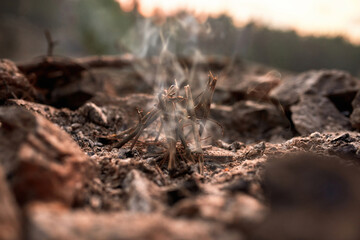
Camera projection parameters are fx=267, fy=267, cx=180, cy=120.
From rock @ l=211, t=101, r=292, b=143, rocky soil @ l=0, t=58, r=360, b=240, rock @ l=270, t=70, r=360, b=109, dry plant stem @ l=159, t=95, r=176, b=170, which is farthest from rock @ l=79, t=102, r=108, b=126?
rock @ l=270, t=70, r=360, b=109

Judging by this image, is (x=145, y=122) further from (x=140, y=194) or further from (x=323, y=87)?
(x=323, y=87)

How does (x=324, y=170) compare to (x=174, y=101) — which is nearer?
(x=324, y=170)

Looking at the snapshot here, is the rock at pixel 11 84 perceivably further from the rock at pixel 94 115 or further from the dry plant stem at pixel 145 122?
the dry plant stem at pixel 145 122

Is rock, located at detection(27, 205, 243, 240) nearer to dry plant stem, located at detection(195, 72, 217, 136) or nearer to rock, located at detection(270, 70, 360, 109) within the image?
Answer: dry plant stem, located at detection(195, 72, 217, 136)

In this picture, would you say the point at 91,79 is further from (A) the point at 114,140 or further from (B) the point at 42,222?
(B) the point at 42,222

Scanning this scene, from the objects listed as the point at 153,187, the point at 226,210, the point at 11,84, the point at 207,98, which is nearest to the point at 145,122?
the point at 207,98

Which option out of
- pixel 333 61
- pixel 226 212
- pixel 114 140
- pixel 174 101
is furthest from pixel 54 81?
pixel 333 61
